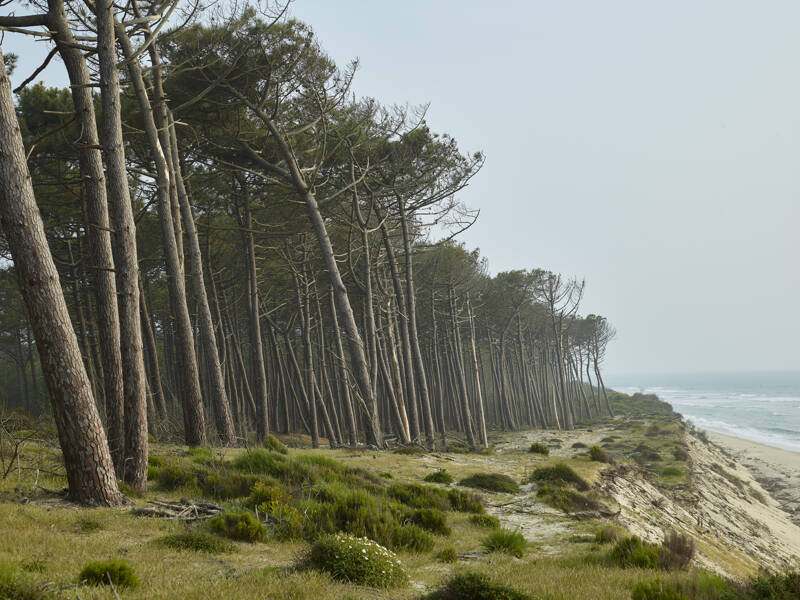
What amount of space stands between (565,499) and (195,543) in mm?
8279

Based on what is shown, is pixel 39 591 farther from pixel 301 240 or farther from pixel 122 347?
pixel 301 240

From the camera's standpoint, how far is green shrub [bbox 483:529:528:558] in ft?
24.9

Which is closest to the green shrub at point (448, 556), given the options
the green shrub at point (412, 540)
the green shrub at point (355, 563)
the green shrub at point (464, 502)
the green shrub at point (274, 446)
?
the green shrub at point (412, 540)

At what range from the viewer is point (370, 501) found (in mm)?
8727

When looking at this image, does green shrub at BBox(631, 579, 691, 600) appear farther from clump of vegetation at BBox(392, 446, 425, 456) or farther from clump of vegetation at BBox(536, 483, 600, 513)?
clump of vegetation at BBox(392, 446, 425, 456)

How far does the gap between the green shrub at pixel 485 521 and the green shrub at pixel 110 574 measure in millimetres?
6430

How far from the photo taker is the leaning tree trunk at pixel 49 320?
6.67 meters

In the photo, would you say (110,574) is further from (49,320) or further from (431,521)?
(431,521)

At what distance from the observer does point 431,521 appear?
873 cm

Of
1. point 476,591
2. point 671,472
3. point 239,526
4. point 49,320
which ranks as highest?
point 49,320

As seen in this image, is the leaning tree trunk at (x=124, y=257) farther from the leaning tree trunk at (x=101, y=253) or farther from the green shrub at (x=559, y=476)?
the green shrub at (x=559, y=476)

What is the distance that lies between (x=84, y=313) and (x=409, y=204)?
15.3 metres

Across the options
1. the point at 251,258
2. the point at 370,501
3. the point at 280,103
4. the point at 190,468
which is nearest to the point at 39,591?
the point at 370,501

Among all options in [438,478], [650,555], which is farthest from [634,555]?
[438,478]
